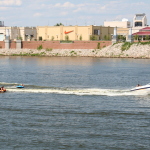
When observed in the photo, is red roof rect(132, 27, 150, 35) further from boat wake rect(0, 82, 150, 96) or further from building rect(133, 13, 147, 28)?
boat wake rect(0, 82, 150, 96)

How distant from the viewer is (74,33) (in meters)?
138

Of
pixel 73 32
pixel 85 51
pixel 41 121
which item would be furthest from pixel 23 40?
pixel 41 121

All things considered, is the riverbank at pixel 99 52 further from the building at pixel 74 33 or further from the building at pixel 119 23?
the building at pixel 119 23

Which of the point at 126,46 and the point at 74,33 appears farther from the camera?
the point at 74,33

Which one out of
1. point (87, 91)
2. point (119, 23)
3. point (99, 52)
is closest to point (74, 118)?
point (87, 91)

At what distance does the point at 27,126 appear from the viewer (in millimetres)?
28750

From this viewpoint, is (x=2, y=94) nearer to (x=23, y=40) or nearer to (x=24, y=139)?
(x=24, y=139)

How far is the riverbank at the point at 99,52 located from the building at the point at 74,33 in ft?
36.5

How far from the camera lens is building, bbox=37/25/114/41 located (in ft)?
445

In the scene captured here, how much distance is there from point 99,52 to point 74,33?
21.2 m

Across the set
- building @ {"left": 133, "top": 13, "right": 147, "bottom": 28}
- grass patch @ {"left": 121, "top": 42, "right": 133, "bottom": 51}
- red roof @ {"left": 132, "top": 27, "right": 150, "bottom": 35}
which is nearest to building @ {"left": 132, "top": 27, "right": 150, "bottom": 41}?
red roof @ {"left": 132, "top": 27, "right": 150, "bottom": 35}

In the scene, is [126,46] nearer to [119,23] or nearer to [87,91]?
[119,23]

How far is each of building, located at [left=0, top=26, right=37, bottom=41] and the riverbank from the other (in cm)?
1320

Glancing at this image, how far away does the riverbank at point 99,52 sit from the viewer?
111875 mm
